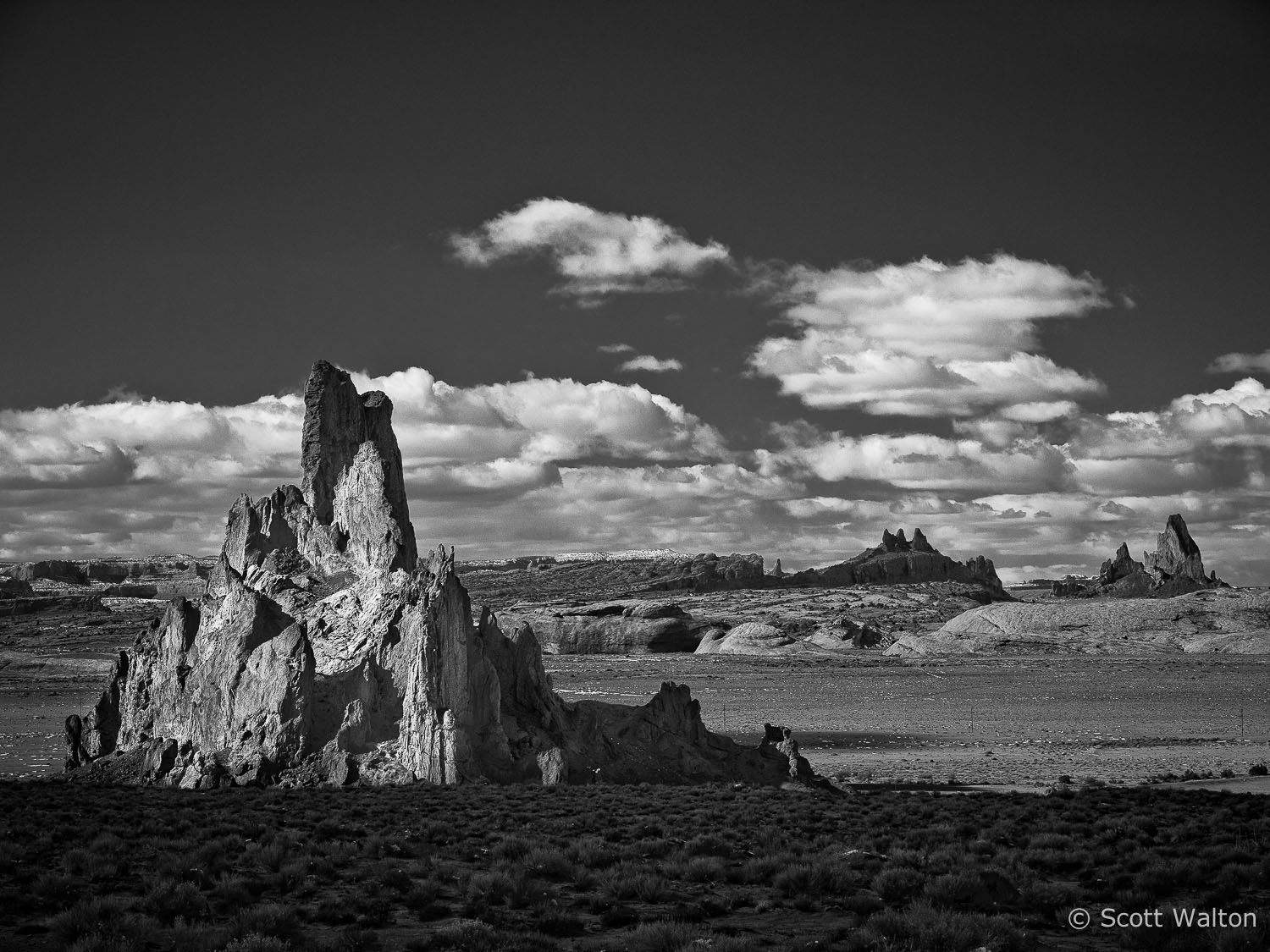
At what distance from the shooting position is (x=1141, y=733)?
183 ft

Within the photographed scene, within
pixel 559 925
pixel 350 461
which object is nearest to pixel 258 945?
pixel 559 925

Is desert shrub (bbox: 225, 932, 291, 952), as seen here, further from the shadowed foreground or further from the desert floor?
the desert floor

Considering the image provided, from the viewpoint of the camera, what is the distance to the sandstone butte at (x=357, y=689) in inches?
1232

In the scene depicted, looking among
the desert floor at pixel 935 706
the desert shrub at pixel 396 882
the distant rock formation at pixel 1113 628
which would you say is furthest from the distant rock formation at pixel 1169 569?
the desert shrub at pixel 396 882

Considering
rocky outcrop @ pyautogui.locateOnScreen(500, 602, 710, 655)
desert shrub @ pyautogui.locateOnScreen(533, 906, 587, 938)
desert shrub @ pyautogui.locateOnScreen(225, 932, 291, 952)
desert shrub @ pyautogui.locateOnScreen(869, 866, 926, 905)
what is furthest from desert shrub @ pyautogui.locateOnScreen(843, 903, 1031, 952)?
rocky outcrop @ pyautogui.locateOnScreen(500, 602, 710, 655)

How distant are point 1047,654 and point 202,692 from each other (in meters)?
114

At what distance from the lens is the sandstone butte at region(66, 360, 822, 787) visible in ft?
103

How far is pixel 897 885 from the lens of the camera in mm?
16359

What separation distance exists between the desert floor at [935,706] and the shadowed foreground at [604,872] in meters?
14.6

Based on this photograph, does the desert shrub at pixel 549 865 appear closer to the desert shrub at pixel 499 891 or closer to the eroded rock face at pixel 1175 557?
the desert shrub at pixel 499 891

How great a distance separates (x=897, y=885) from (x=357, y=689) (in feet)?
63.2

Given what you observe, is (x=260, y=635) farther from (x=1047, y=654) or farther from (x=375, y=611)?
(x=1047, y=654)

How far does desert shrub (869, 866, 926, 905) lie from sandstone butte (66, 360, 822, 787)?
15.9 m

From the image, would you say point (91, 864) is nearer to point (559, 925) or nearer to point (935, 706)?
point (559, 925)
